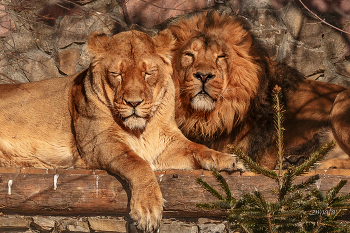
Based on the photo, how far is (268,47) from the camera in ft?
16.7

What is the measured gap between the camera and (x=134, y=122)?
11.8ft

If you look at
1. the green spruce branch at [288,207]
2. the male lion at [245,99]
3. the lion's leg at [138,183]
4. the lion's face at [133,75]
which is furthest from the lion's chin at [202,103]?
the green spruce branch at [288,207]

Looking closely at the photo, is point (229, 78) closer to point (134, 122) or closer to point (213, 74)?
point (213, 74)

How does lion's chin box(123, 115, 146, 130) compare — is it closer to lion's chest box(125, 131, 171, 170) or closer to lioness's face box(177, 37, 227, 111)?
lion's chest box(125, 131, 171, 170)

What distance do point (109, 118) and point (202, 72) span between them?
890 mm

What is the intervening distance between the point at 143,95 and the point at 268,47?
2.01 meters

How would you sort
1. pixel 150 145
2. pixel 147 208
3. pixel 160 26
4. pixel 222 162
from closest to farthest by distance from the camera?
pixel 147 208
pixel 222 162
pixel 150 145
pixel 160 26

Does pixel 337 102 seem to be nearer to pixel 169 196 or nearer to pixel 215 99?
pixel 215 99

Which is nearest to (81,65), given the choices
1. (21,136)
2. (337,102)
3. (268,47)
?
(21,136)

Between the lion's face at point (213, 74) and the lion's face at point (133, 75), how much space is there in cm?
44

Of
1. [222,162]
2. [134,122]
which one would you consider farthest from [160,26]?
[222,162]

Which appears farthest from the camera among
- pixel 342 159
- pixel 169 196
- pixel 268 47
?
pixel 268 47

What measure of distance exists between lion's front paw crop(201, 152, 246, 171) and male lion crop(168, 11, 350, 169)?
95cm

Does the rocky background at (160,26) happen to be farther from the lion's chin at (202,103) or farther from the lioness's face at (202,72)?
the lion's chin at (202,103)
